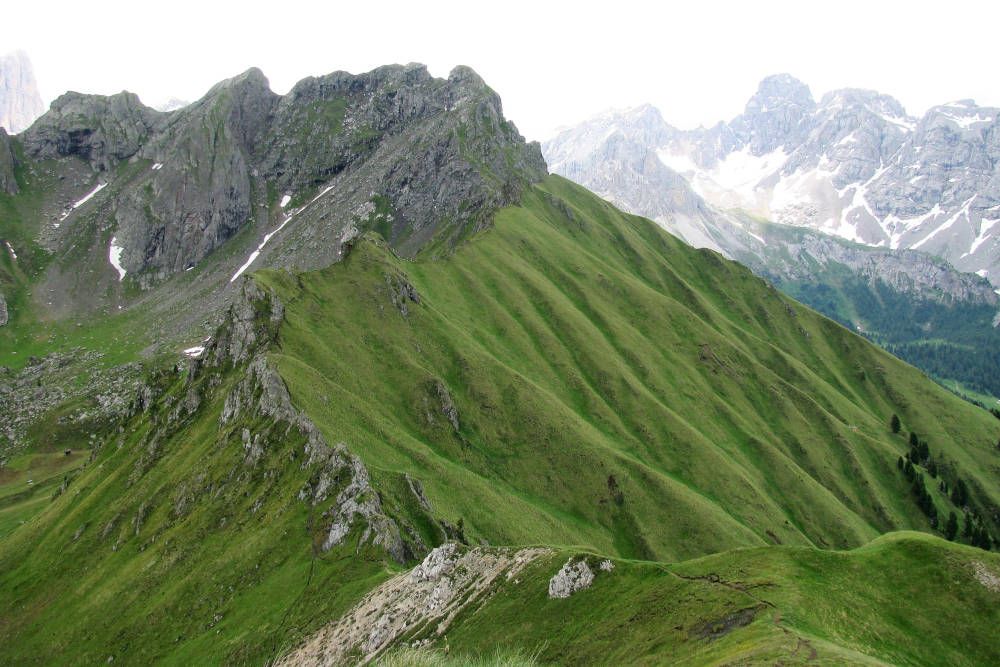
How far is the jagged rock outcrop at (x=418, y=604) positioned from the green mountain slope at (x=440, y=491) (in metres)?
3.25

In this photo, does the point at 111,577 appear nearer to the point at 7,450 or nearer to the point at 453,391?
the point at 453,391

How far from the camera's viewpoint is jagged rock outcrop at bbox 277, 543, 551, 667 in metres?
56.5

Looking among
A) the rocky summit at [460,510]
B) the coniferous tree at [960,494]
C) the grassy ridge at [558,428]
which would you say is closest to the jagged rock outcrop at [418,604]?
the rocky summit at [460,510]

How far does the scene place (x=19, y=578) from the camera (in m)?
110

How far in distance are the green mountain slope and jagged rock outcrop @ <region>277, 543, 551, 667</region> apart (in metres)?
3.25

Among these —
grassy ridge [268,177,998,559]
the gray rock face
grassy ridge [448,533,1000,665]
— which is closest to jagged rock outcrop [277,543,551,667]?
grassy ridge [448,533,1000,665]

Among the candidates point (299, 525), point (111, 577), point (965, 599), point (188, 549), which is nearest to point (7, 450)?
point (111, 577)

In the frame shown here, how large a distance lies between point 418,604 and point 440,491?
51176 mm

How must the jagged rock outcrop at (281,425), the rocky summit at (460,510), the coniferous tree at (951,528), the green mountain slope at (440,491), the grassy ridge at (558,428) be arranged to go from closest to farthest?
the rocky summit at (460,510)
the green mountain slope at (440,491)
the jagged rock outcrop at (281,425)
the grassy ridge at (558,428)
the coniferous tree at (951,528)

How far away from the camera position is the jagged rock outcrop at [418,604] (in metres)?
56.5

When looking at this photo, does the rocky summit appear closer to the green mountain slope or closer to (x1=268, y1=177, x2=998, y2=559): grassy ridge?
the green mountain slope

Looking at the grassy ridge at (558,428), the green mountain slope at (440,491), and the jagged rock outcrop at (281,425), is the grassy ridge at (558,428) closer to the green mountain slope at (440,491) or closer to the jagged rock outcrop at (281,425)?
the green mountain slope at (440,491)

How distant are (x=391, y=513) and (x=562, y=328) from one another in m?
112

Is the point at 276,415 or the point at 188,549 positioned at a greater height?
the point at 276,415
